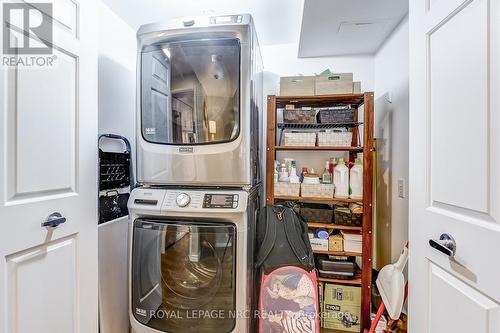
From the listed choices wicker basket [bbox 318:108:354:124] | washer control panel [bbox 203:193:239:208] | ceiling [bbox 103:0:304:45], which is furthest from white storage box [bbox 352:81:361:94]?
washer control panel [bbox 203:193:239:208]

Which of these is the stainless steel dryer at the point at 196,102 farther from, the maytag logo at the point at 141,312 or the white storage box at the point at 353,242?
the white storage box at the point at 353,242

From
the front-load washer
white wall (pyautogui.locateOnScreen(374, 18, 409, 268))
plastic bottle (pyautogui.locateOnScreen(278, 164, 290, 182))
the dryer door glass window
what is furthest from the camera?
plastic bottle (pyautogui.locateOnScreen(278, 164, 290, 182))

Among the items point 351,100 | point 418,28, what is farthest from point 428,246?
point 351,100

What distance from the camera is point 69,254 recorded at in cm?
103

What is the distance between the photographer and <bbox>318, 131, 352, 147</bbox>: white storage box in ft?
5.52

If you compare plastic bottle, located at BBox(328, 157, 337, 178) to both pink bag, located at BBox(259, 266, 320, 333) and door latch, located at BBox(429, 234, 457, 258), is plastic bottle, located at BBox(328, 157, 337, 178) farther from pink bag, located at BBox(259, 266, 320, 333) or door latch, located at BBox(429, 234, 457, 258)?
door latch, located at BBox(429, 234, 457, 258)

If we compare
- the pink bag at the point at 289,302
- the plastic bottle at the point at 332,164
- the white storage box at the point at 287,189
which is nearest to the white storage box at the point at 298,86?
the plastic bottle at the point at 332,164

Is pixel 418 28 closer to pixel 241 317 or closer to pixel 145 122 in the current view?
pixel 145 122

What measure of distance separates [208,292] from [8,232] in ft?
2.92

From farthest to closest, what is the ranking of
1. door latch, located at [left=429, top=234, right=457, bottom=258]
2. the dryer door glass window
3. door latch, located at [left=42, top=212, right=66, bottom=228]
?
the dryer door glass window
door latch, located at [left=42, top=212, right=66, bottom=228]
door latch, located at [left=429, top=234, right=457, bottom=258]

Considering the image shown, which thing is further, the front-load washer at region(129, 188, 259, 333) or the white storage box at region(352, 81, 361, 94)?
the white storage box at region(352, 81, 361, 94)

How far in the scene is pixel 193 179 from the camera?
1308 mm

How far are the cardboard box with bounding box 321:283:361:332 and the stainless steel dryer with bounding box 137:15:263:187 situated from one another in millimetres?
1111

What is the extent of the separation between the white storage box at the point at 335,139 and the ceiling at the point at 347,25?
0.74 metres
